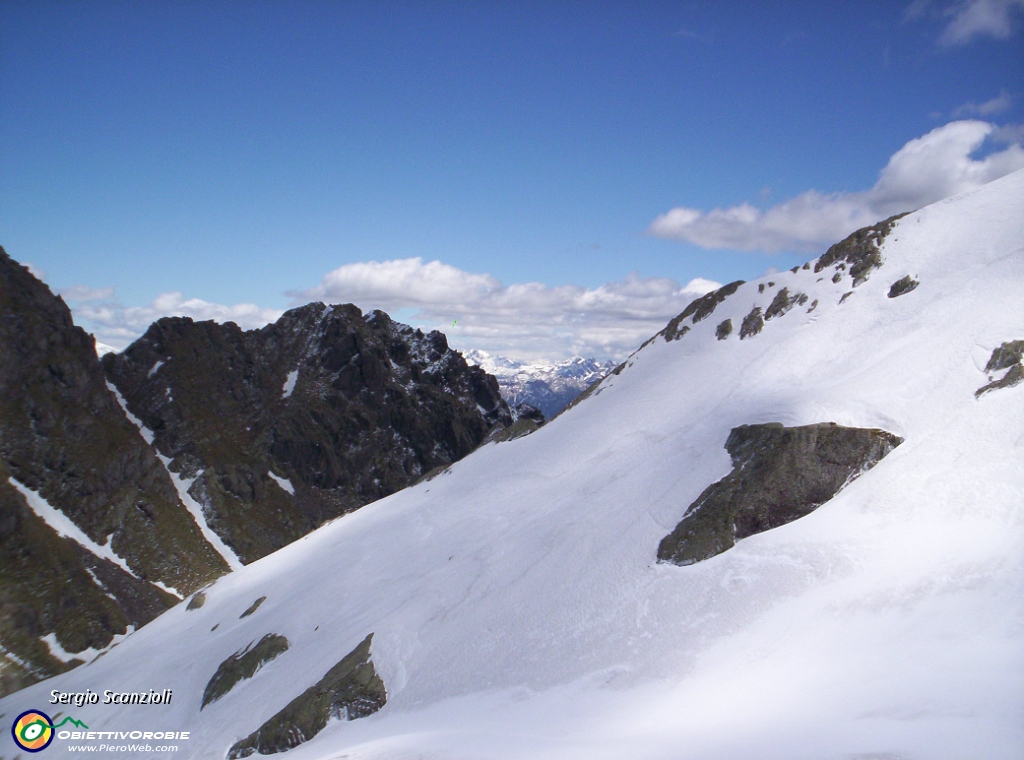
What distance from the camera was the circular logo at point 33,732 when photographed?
160 ft

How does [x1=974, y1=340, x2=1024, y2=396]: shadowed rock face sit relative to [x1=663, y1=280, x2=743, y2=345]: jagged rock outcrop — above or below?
below

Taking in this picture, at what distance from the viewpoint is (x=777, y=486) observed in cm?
3553

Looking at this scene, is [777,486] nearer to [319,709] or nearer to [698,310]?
[319,709]

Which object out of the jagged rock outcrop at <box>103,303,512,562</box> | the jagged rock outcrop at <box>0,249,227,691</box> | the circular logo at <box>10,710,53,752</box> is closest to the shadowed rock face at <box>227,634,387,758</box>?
the circular logo at <box>10,710,53,752</box>

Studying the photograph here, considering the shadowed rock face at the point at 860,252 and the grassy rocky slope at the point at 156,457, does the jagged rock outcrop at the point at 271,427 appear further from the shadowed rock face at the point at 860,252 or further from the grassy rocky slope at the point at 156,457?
the shadowed rock face at the point at 860,252

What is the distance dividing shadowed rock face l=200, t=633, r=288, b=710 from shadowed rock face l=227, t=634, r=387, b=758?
31.0 ft

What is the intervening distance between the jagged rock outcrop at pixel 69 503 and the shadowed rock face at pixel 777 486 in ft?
335

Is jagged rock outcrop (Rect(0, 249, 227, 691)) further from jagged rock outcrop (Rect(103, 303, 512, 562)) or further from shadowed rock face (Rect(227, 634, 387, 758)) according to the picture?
shadowed rock face (Rect(227, 634, 387, 758))

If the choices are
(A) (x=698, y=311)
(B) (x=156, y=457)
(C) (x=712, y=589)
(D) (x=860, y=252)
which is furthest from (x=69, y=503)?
(D) (x=860, y=252)

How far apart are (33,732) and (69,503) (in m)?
86.1

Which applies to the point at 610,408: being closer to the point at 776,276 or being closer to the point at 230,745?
the point at 776,276

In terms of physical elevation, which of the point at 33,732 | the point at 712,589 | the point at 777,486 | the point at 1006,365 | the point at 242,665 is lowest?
the point at 33,732

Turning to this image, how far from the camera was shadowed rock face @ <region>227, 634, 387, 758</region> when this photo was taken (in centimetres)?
3250

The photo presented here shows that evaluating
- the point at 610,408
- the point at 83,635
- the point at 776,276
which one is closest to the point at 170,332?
the point at 83,635
